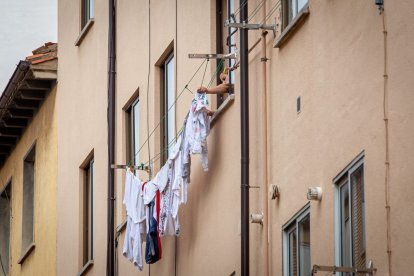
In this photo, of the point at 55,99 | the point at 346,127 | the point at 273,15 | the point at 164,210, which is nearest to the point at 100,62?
the point at 55,99

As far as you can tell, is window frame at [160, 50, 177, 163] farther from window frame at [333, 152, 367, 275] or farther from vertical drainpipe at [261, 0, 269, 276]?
window frame at [333, 152, 367, 275]

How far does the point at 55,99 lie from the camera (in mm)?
34031

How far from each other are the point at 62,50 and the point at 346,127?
16985 millimetres

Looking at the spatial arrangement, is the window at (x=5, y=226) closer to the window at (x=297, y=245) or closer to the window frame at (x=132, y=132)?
the window frame at (x=132, y=132)

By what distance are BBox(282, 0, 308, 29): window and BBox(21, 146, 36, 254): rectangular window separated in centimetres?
1696

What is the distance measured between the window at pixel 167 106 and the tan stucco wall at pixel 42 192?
7.64 m

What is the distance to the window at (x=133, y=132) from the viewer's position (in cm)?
2819

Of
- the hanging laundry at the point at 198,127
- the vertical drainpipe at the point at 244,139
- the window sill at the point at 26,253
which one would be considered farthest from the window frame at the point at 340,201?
the window sill at the point at 26,253

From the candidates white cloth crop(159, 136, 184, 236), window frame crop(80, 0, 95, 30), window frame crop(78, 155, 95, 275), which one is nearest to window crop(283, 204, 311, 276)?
white cloth crop(159, 136, 184, 236)

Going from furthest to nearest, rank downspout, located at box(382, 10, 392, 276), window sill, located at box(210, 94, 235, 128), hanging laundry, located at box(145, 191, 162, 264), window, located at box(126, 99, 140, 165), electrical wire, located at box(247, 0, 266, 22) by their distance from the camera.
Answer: window, located at box(126, 99, 140, 165), hanging laundry, located at box(145, 191, 162, 264), window sill, located at box(210, 94, 235, 128), electrical wire, located at box(247, 0, 266, 22), downspout, located at box(382, 10, 392, 276)

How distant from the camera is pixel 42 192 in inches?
1378

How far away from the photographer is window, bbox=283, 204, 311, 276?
1892 centimetres

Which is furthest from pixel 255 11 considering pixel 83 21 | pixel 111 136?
pixel 83 21

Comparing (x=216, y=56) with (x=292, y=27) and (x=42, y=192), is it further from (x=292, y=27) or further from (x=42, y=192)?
(x=42, y=192)
